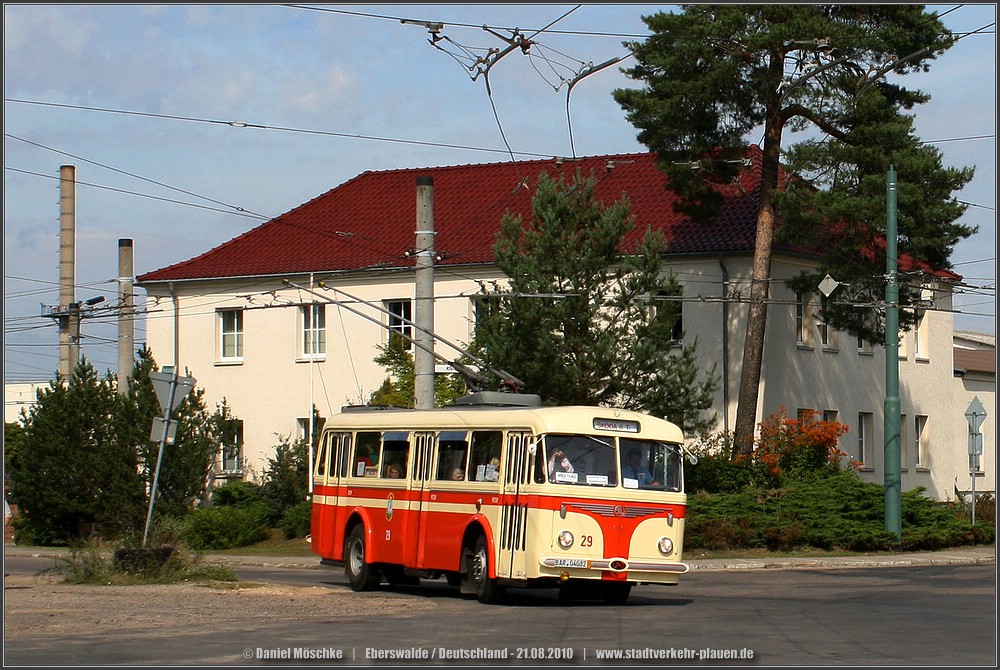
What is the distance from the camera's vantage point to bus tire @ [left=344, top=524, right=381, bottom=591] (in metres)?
23.7

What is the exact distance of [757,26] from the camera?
120 ft

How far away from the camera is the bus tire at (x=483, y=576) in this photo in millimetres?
20391

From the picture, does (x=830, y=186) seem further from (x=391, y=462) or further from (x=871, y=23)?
Result: (x=391, y=462)

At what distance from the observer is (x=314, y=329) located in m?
51.1

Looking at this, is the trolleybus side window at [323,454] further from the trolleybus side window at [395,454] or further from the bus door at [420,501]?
the bus door at [420,501]

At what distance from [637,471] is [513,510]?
171 centimetres

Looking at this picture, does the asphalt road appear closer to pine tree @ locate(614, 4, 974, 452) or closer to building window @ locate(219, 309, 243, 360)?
pine tree @ locate(614, 4, 974, 452)

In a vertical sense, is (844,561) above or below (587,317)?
below

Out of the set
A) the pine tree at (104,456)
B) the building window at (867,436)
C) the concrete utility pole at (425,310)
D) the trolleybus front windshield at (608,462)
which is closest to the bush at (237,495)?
the pine tree at (104,456)

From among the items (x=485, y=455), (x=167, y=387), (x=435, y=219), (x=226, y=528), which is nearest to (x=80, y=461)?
(x=226, y=528)

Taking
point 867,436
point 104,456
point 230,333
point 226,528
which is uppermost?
point 230,333

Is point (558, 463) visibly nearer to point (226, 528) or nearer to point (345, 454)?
point (345, 454)

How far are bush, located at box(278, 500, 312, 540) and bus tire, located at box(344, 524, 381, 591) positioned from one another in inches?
668

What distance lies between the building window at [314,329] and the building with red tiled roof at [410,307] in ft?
0.18
